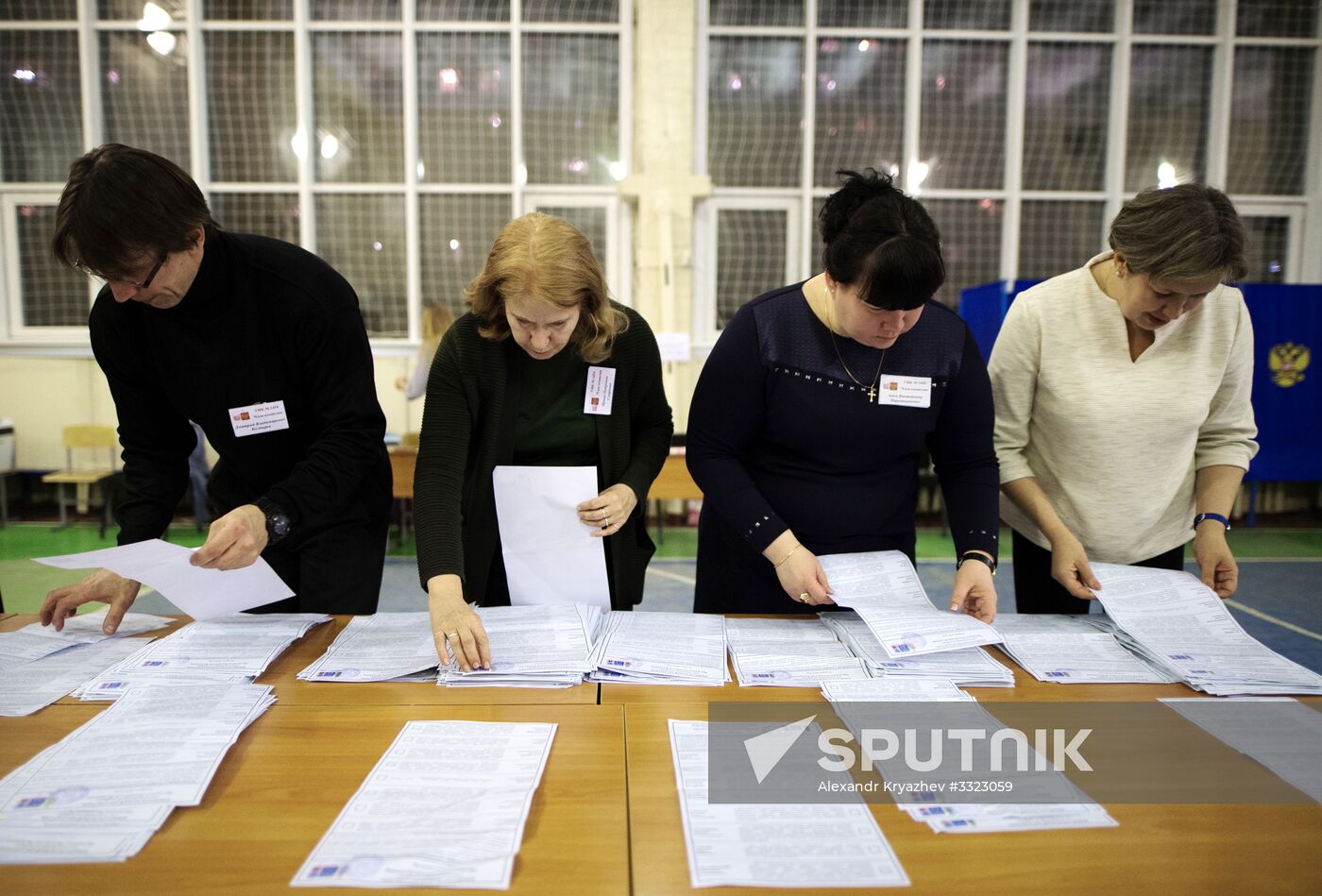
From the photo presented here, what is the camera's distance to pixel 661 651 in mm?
1284

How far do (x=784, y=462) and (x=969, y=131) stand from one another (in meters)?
5.67

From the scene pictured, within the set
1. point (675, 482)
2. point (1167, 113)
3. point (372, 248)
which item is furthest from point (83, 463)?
point (1167, 113)

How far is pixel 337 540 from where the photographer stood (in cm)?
148

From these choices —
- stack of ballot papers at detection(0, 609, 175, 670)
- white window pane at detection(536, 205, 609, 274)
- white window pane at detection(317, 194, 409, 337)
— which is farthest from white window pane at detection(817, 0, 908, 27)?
stack of ballot papers at detection(0, 609, 175, 670)

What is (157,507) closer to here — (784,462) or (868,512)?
(784,462)

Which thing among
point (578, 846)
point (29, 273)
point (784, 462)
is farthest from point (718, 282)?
point (578, 846)

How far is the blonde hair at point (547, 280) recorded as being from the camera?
131cm

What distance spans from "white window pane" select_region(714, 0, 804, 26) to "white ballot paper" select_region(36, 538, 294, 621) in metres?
5.72

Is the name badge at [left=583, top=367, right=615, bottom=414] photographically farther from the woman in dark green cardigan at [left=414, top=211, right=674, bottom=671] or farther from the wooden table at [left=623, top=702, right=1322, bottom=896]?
the wooden table at [left=623, top=702, right=1322, bottom=896]

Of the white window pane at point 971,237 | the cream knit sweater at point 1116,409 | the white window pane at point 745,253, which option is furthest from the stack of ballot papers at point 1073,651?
the white window pane at point 971,237

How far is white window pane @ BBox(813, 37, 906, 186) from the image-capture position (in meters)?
5.94

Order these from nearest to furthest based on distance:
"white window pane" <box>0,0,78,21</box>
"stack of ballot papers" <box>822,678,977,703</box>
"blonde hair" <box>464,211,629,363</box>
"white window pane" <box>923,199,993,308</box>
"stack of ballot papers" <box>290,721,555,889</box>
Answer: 1. "stack of ballot papers" <box>290,721,555,889</box>
2. "stack of ballot papers" <box>822,678,977,703</box>
3. "blonde hair" <box>464,211,629,363</box>
4. "white window pane" <box>0,0,78,21</box>
5. "white window pane" <box>923,199,993,308</box>

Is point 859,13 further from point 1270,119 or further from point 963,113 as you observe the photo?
point 1270,119

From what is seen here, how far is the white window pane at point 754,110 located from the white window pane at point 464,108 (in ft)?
5.15
